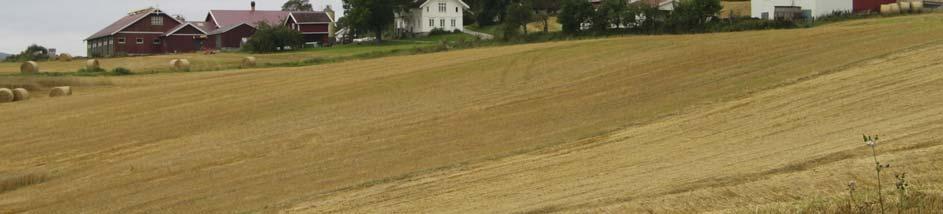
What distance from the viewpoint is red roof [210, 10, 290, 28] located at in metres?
121

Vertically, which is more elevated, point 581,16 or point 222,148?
point 581,16

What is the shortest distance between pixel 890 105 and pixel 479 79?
65.5 feet

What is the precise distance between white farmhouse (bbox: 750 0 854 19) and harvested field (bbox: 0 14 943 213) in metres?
28.6

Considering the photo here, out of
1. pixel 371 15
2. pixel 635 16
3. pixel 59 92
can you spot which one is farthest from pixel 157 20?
pixel 59 92

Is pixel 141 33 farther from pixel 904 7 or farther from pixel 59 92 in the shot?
pixel 904 7

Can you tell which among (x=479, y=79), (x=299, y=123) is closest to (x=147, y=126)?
(x=299, y=123)

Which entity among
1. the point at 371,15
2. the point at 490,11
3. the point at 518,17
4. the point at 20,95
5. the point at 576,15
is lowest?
the point at 20,95

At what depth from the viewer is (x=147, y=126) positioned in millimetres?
33594

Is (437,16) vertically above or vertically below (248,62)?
above

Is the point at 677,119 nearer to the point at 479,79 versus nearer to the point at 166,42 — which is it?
the point at 479,79

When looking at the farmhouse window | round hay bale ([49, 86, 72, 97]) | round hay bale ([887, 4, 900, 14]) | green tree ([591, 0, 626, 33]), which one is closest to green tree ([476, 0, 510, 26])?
the farmhouse window

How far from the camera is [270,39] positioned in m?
96.4

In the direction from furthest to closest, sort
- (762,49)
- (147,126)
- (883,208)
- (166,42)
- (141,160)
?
(166,42), (762,49), (147,126), (141,160), (883,208)

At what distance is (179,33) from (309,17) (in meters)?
14.0
